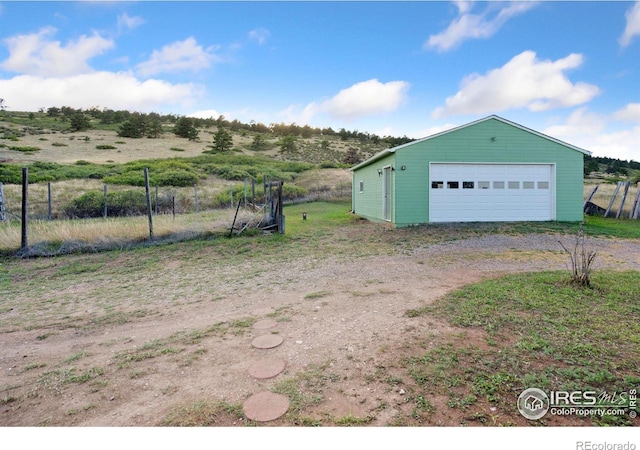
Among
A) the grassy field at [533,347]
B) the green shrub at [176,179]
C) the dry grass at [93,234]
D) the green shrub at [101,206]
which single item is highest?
the green shrub at [176,179]

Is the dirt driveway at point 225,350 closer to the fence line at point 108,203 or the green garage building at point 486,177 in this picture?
the green garage building at point 486,177

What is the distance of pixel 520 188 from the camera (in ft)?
39.6

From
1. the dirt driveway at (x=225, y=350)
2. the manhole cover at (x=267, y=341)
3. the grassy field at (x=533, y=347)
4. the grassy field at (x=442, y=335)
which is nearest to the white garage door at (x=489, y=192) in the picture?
the grassy field at (x=442, y=335)

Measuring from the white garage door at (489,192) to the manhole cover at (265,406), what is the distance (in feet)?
35.0

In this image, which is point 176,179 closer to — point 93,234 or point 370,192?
point 370,192

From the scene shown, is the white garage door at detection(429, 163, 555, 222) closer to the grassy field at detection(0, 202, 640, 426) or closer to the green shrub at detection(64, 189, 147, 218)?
the grassy field at detection(0, 202, 640, 426)

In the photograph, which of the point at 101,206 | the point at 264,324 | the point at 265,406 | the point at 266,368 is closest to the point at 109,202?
the point at 101,206

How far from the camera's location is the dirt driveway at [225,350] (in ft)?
7.20

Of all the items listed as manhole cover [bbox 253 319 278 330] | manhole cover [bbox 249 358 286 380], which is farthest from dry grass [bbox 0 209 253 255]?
manhole cover [bbox 249 358 286 380]

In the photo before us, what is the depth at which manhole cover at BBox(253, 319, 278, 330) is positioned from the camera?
3503 mm

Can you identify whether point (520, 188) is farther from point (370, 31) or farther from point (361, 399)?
point (361, 399)

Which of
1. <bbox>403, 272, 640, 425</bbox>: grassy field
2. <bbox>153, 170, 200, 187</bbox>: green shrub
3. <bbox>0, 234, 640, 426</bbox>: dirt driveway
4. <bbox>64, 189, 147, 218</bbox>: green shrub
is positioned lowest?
<bbox>0, 234, 640, 426</bbox>: dirt driveway

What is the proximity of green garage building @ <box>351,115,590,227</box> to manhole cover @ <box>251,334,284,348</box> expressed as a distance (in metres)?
9.05

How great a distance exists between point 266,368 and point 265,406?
0.50m
